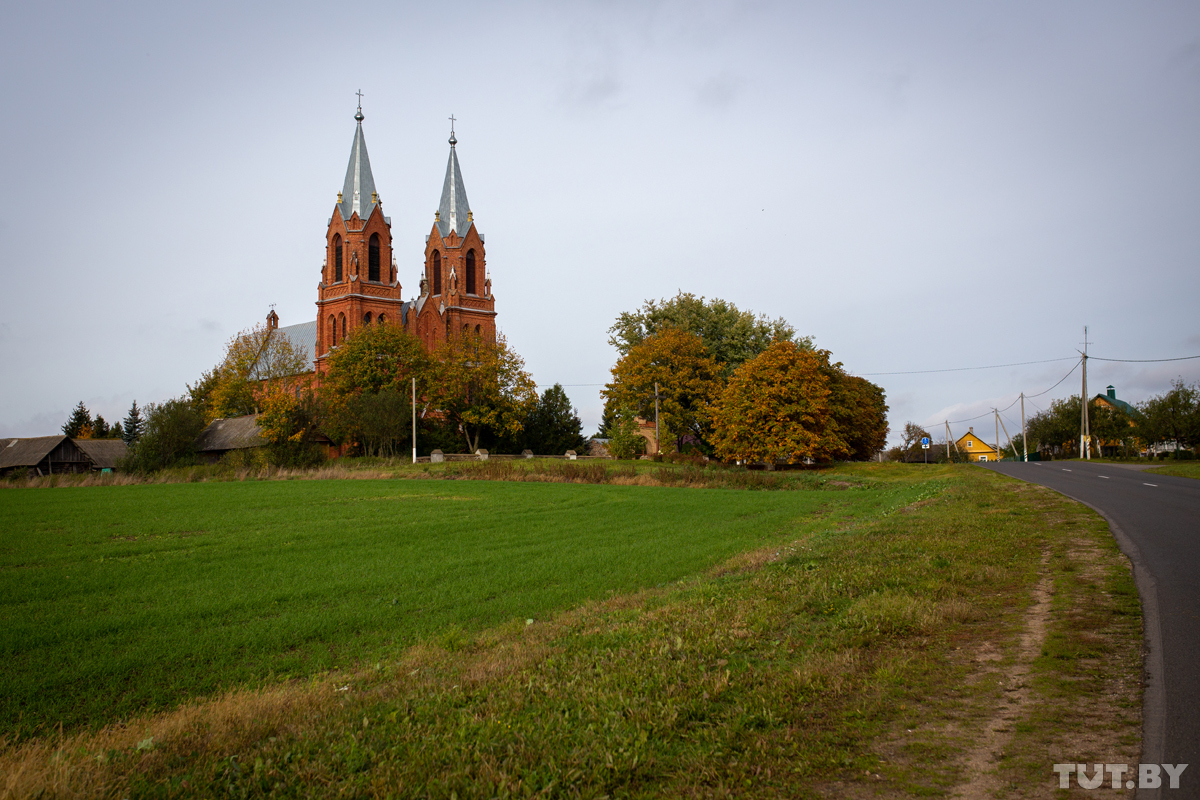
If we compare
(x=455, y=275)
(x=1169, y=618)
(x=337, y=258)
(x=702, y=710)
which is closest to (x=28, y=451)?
(x=337, y=258)

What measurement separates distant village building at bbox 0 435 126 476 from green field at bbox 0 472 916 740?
4663cm

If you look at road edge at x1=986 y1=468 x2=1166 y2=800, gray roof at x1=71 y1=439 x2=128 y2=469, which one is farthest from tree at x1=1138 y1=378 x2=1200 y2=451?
gray roof at x1=71 y1=439 x2=128 y2=469

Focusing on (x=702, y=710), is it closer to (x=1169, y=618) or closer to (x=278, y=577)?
(x=1169, y=618)

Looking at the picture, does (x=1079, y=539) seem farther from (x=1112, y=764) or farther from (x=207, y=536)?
(x=207, y=536)

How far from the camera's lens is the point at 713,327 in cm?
6131

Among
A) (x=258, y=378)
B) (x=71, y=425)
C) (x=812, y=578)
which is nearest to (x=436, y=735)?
(x=812, y=578)

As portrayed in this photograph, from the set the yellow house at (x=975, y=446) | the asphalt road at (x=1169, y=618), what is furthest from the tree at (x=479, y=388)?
the yellow house at (x=975, y=446)

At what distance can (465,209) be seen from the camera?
83562 mm

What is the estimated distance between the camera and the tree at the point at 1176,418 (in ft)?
171

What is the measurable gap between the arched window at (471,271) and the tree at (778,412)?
1688 inches

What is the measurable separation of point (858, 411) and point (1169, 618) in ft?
181

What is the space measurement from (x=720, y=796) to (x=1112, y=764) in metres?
2.12

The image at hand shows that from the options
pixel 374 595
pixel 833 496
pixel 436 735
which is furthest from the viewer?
pixel 833 496

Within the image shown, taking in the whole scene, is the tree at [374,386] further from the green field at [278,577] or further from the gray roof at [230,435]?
the green field at [278,577]
